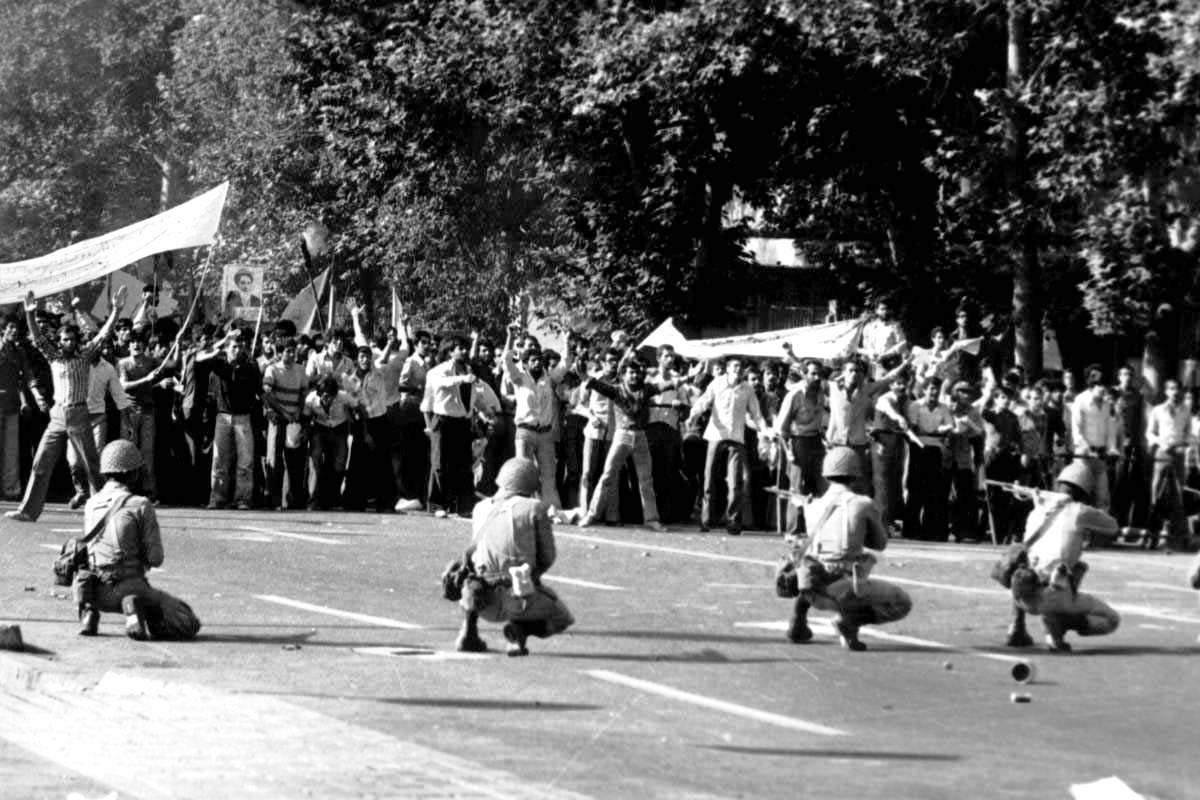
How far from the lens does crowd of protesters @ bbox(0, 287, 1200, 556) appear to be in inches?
867

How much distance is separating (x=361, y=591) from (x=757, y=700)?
16.7 feet

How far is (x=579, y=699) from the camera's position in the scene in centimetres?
1103

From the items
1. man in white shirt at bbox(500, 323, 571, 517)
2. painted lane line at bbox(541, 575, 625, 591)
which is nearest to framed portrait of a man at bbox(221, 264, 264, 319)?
man in white shirt at bbox(500, 323, 571, 517)

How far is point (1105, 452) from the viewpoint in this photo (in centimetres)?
2311

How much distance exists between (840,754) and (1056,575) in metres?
4.01

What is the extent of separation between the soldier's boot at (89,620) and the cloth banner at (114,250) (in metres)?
11.5

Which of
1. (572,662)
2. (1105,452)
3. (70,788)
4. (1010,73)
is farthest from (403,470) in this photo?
(70,788)

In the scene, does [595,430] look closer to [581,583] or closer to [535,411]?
[535,411]

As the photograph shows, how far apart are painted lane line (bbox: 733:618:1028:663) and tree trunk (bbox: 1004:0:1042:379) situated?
13.5m

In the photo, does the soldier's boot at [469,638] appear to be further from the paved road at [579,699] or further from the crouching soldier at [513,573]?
the paved road at [579,699]

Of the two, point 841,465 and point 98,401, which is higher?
point 98,401

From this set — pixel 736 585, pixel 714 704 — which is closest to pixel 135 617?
pixel 714 704

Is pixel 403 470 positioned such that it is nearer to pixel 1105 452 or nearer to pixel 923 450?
pixel 923 450

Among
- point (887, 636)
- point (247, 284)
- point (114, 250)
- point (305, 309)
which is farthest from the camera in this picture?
point (305, 309)
